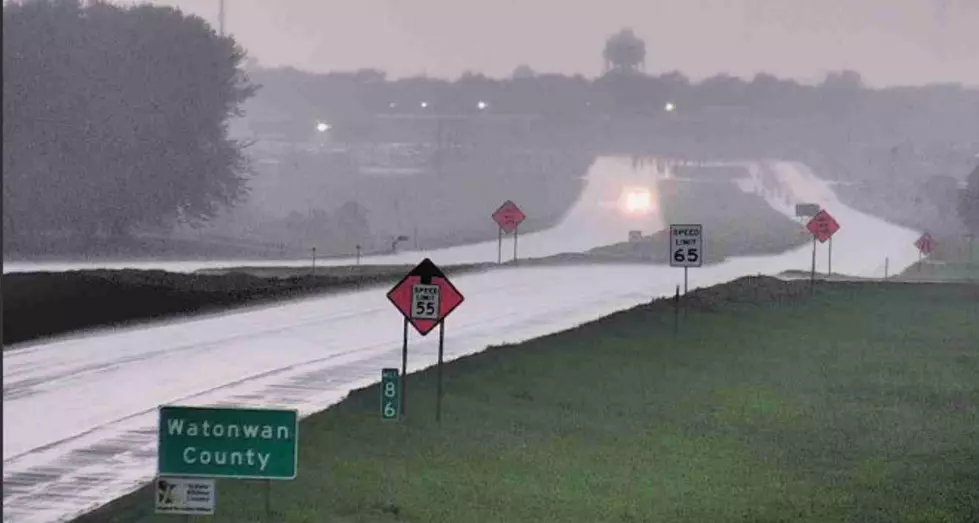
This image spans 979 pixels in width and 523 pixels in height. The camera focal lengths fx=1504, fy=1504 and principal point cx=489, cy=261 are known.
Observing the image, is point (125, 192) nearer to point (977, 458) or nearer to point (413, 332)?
point (413, 332)

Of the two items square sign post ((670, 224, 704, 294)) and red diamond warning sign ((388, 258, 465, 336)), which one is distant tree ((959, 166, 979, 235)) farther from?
red diamond warning sign ((388, 258, 465, 336))

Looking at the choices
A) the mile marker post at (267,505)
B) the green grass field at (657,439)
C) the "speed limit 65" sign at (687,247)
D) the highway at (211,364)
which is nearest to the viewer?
the mile marker post at (267,505)

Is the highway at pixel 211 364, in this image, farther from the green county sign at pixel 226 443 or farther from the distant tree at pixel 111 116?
the distant tree at pixel 111 116

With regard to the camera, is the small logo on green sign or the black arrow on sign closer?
the black arrow on sign

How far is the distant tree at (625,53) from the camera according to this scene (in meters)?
183

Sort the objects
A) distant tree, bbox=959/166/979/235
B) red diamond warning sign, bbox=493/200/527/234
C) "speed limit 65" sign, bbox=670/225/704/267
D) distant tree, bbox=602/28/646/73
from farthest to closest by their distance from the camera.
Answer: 1. distant tree, bbox=602/28/646/73
2. distant tree, bbox=959/166/979/235
3. red diamond warning sign, bbox=493/200/527/234
4. "speed limit 65" sign, bbox=670/225/704/267

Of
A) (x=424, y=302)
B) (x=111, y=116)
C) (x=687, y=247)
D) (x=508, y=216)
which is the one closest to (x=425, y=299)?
(x=424, y=302)

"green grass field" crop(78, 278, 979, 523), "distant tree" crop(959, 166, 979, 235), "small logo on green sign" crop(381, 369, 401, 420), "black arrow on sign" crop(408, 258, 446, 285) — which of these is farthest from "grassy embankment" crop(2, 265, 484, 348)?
"distant tree" crop(959, 166, 979, 235)

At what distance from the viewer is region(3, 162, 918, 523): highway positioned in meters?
16.2

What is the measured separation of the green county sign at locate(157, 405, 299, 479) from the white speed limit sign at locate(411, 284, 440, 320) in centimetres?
760

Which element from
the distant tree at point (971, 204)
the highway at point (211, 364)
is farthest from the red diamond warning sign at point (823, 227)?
the distant tree at point (971, 204)

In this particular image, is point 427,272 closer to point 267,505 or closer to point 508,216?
point 267,505

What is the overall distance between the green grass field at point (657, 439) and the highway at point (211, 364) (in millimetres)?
1456

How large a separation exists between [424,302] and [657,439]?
3347mm
